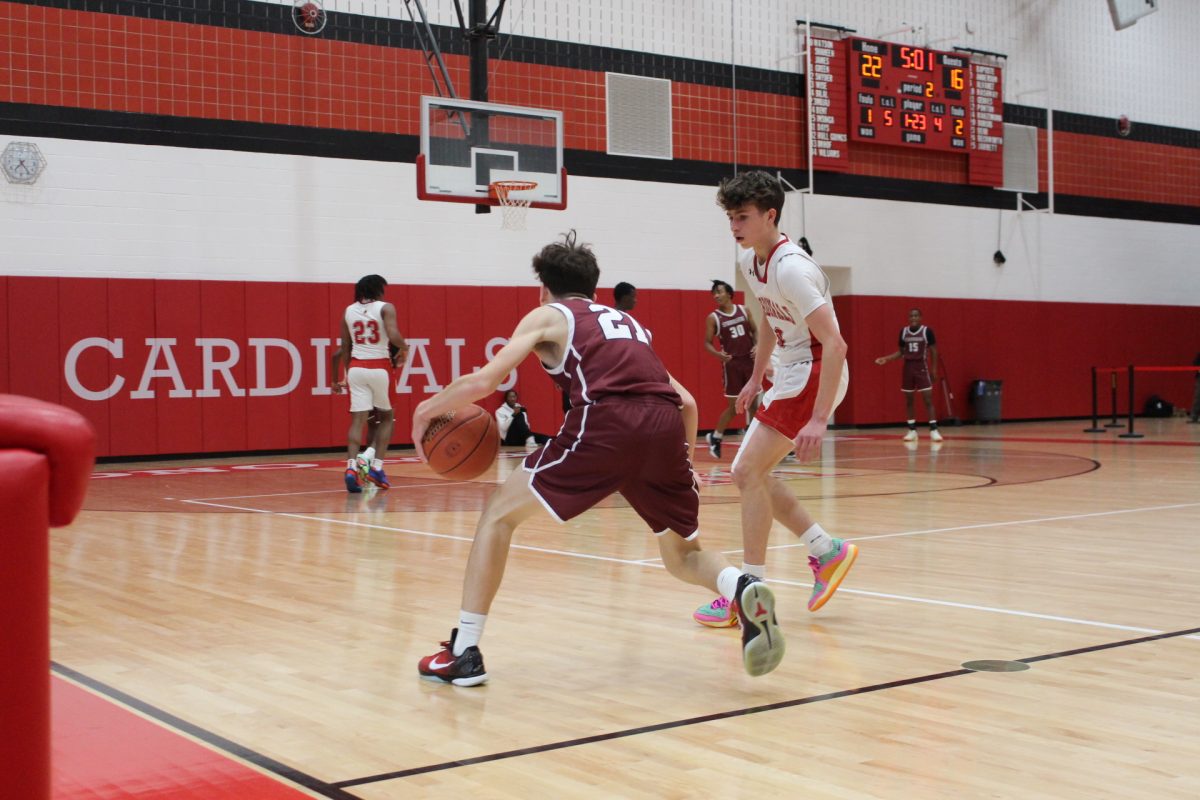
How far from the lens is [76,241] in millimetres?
13695

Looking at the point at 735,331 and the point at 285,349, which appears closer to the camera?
the point at 735,331

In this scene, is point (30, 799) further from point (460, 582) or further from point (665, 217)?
point (665, 217)

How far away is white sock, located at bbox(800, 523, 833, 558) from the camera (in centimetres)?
511

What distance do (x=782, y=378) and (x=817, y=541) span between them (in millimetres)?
660

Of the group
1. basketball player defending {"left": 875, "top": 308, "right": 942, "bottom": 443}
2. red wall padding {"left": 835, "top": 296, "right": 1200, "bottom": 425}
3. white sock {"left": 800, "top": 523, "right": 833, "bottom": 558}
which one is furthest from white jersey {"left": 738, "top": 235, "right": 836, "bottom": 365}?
red wall padding {"left": 835, "top": 296, "right": 1200, "bottom": 425}

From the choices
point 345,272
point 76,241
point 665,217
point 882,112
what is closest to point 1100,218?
point 882,112

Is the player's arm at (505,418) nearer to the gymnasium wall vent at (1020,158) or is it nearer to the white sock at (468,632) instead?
the gymnasium wall vent at (1020,158)

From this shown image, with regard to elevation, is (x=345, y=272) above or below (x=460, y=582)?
above

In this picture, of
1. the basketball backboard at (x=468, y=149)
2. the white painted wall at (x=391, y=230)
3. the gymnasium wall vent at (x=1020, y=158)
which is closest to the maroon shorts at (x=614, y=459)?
the basketball backboard at (x=468, y=149)

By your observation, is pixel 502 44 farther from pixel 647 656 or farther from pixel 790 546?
pixel 647 656

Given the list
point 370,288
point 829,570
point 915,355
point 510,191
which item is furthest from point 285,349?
point 829,570

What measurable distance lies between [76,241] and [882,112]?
11.5 meters

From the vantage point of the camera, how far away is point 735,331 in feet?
44.7

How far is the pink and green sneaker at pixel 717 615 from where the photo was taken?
4.78 meters
